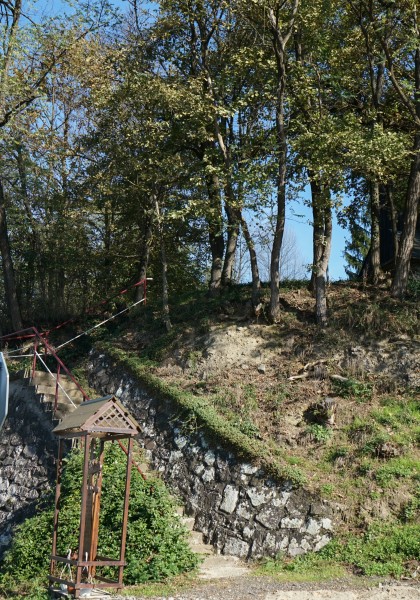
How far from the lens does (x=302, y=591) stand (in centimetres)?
982

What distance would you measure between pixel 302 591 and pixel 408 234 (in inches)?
373

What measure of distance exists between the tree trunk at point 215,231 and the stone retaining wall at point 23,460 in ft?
18.2

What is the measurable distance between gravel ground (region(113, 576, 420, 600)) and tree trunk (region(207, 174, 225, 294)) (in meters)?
8.64

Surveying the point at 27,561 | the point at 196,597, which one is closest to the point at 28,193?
the point at 27,561

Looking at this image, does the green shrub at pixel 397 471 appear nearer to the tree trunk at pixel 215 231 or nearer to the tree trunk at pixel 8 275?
the tree trunk at pixel 215 231

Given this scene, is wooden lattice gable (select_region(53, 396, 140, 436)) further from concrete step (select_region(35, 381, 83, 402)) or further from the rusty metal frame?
concrete step (select_region(35, 381, 83, 402))

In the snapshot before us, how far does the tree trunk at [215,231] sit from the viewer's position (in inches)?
664

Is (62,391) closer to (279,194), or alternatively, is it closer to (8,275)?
(279,194)

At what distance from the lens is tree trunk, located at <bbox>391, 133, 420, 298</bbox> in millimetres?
16938

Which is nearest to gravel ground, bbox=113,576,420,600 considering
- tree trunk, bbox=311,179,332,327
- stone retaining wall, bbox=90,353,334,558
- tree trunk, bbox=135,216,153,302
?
stone retaining wall, bbox=90,353,334,558

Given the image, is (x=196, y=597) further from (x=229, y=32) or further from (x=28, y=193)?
(x=28, y=193)

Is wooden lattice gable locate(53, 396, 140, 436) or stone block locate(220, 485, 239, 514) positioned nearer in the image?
wooden lattice gable locate(53, 396, 140, 436)

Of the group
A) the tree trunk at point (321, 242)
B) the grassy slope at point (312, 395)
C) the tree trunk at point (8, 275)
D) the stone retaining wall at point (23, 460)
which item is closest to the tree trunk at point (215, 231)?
the grassy slope at point (312, 395)

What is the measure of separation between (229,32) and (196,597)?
1410cm
